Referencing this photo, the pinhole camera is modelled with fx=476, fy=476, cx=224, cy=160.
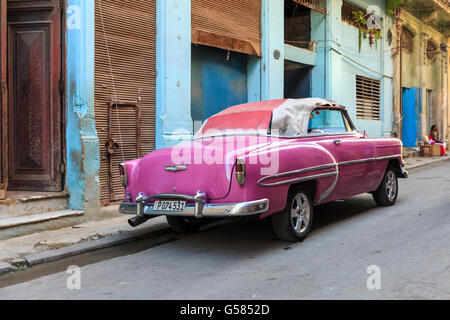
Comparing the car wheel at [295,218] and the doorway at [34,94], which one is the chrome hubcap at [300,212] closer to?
the car wheel at [295,218]

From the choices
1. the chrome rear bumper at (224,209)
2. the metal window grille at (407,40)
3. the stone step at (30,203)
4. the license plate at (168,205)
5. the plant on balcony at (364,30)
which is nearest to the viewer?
the chrome rear bumper at (224,209)

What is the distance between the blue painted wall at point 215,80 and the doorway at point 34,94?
3311 millimetres

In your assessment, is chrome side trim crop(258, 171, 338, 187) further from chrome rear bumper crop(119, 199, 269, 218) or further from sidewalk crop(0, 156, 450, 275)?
sidewalk crop(0, 156, 450, 275)

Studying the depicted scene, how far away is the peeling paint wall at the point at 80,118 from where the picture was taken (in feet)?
24.1

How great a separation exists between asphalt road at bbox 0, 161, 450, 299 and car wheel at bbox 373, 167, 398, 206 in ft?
3.20

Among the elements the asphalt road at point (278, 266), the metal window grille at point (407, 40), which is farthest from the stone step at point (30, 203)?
the metal window grille at point (407, 40)

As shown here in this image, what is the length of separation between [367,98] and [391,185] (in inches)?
390

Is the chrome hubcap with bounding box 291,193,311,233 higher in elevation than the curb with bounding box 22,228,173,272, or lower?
higher

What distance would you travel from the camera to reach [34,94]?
7.67 meters

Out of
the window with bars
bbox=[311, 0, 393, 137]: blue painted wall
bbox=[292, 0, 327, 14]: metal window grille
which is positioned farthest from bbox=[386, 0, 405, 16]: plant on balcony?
bbox=[292, 0, 327, 14]: metal window grille

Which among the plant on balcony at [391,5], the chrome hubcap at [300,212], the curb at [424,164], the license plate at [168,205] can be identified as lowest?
the chrome hubcap at [300,212]

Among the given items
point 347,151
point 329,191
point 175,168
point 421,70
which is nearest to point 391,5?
point 421,70

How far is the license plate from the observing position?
5.08 m

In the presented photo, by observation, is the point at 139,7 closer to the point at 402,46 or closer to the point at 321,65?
the point at 321,65
